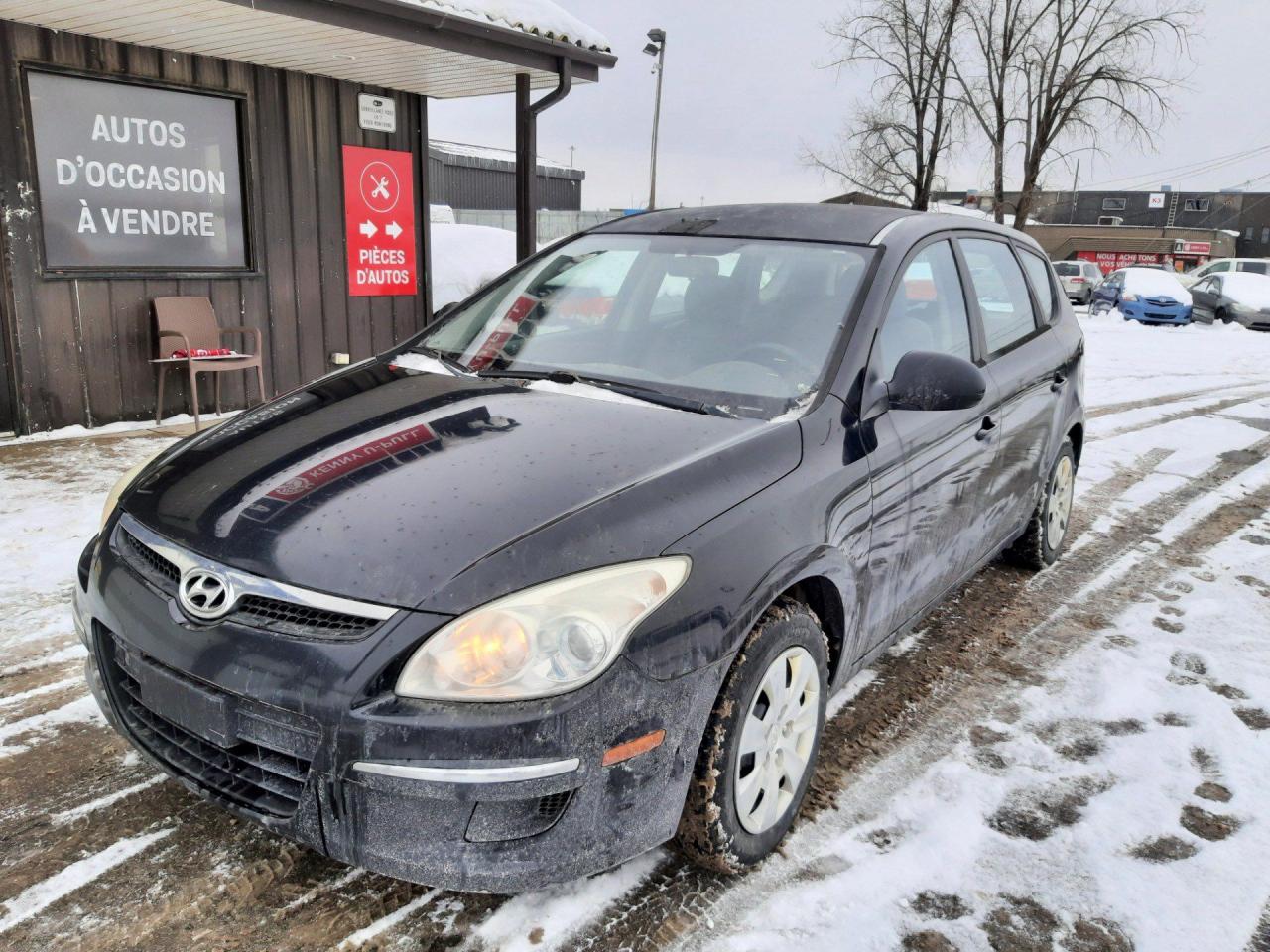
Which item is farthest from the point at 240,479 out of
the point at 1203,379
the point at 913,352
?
the point at 1203,379

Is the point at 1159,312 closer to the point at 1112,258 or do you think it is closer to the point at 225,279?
the point at 225,279

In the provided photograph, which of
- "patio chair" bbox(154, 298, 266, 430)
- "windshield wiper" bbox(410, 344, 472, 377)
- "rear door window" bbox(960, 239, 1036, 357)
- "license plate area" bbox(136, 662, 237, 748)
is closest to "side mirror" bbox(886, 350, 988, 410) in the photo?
"rear door window" bbox(960, 239, 1036, 357)

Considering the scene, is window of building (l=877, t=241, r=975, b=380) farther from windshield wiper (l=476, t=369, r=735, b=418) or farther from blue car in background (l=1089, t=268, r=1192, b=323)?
blue car in background (l=1089, t=268, r=1192, b=323)

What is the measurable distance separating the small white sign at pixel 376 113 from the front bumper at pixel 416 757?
23.1 ft

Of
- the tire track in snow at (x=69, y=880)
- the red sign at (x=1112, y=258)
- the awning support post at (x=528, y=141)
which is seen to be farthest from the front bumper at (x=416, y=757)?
the red sign at (x=1112, y=258)

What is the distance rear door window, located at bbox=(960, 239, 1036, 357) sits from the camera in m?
3.65

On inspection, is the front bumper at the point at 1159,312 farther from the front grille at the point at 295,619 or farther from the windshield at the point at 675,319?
the front grille at the point at 295,619

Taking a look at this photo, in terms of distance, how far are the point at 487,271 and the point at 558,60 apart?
4766mm

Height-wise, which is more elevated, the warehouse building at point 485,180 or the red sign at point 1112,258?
the warehouse building at point 485,180

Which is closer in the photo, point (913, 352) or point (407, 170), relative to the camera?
point (913, 352)

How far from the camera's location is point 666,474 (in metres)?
2.21

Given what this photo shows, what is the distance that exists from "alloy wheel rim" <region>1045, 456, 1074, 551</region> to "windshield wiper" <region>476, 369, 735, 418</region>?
2.54m

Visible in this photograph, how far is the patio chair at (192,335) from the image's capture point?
7020 millimetres

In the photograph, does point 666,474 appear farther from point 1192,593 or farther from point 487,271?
point 487,271
